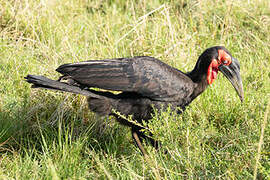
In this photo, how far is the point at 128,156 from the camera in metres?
3.33

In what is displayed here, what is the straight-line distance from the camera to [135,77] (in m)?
3.22

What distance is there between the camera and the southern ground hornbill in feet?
10.4

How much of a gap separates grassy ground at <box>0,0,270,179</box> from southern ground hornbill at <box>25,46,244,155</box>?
244 mm

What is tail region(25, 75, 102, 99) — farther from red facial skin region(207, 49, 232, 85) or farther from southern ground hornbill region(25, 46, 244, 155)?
red facial skin region(207, 49, 232, 85)

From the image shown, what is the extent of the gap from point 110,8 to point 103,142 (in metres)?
2.93

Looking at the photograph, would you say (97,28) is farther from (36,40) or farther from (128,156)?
(128,156)

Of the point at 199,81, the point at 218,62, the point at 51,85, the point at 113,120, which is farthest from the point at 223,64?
the point at 51,85

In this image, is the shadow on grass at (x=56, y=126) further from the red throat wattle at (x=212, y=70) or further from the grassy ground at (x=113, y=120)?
the red throat wattle at (x=212, y=70)

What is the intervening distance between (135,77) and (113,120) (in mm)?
750

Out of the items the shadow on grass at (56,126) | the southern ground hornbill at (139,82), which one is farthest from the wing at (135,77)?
the shadow on grass at (56,126)

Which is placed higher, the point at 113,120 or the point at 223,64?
the point at 223,64

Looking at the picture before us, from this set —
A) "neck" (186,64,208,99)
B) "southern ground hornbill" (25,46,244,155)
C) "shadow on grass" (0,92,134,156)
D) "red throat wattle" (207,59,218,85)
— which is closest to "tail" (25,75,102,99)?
"southern ground hornbill" (25,46,244,155)

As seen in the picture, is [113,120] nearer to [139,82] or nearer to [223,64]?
[139,82]

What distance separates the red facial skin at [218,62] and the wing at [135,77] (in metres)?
0.20
